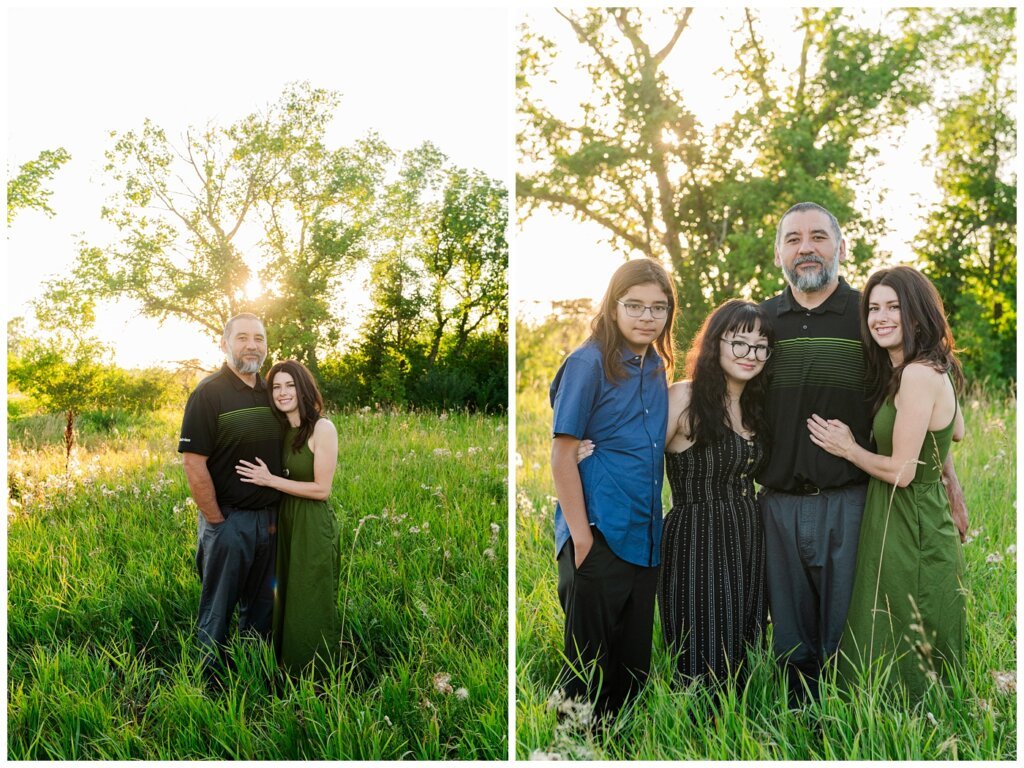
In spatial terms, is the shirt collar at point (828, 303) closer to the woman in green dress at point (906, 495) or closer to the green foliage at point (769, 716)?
the woman in green dress at point (906, 495)

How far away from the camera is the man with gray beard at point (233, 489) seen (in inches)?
114

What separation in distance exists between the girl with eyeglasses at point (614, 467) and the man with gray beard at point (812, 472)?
1.33 ft

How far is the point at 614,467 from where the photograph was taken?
8.14ft

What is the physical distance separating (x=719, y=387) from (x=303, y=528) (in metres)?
1.63

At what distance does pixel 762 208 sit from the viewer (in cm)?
440

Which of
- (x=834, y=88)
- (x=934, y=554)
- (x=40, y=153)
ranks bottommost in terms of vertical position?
(x=934, y=554)

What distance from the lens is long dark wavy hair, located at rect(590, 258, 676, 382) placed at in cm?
248

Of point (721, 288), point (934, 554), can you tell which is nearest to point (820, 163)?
point (721, 288)

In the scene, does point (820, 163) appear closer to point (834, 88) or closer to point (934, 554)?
point (834, 88)

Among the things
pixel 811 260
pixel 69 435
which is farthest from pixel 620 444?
pixel 69 435

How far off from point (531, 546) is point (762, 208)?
7.95 feet

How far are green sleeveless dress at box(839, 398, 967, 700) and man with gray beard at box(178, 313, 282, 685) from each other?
6.98 ft

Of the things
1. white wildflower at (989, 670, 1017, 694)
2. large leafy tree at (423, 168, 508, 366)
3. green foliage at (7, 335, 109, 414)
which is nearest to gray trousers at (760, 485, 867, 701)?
white wildflower at (989, 670, 1017, 694)

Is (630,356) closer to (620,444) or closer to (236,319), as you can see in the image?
(620,444)
